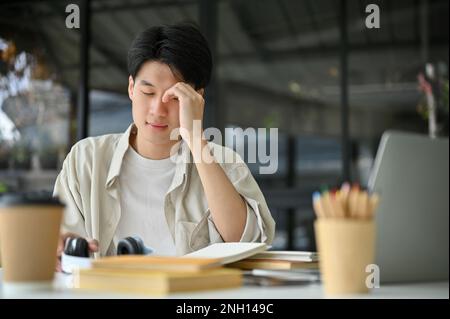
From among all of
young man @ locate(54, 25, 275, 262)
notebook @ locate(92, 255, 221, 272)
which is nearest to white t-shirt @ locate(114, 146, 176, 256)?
young man @ locate(54, 25, 275, 262)

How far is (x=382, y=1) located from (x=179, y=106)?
4274 mm

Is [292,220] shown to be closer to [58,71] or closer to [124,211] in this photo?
[58,71]

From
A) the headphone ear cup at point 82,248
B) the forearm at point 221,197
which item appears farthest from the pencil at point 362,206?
the forearm at point 221,197

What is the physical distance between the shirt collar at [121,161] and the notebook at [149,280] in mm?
889

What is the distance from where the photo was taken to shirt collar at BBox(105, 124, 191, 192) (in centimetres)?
212

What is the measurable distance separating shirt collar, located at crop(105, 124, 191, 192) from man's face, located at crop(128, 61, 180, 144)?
0.09m

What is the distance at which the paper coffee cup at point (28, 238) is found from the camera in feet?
3.69

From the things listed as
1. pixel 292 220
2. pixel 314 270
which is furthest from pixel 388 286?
pixel 292 220

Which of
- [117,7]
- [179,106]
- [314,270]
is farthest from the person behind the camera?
[117,7]

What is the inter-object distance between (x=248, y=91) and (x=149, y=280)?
5.13 meters

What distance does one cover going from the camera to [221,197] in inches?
79.1

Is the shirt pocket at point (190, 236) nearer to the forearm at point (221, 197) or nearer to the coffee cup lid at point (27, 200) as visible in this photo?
the forearm at point (221, 197)

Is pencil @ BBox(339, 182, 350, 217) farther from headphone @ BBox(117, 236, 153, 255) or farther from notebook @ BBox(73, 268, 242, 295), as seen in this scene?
headphone @ BBox(117, 236, 153, 255)
